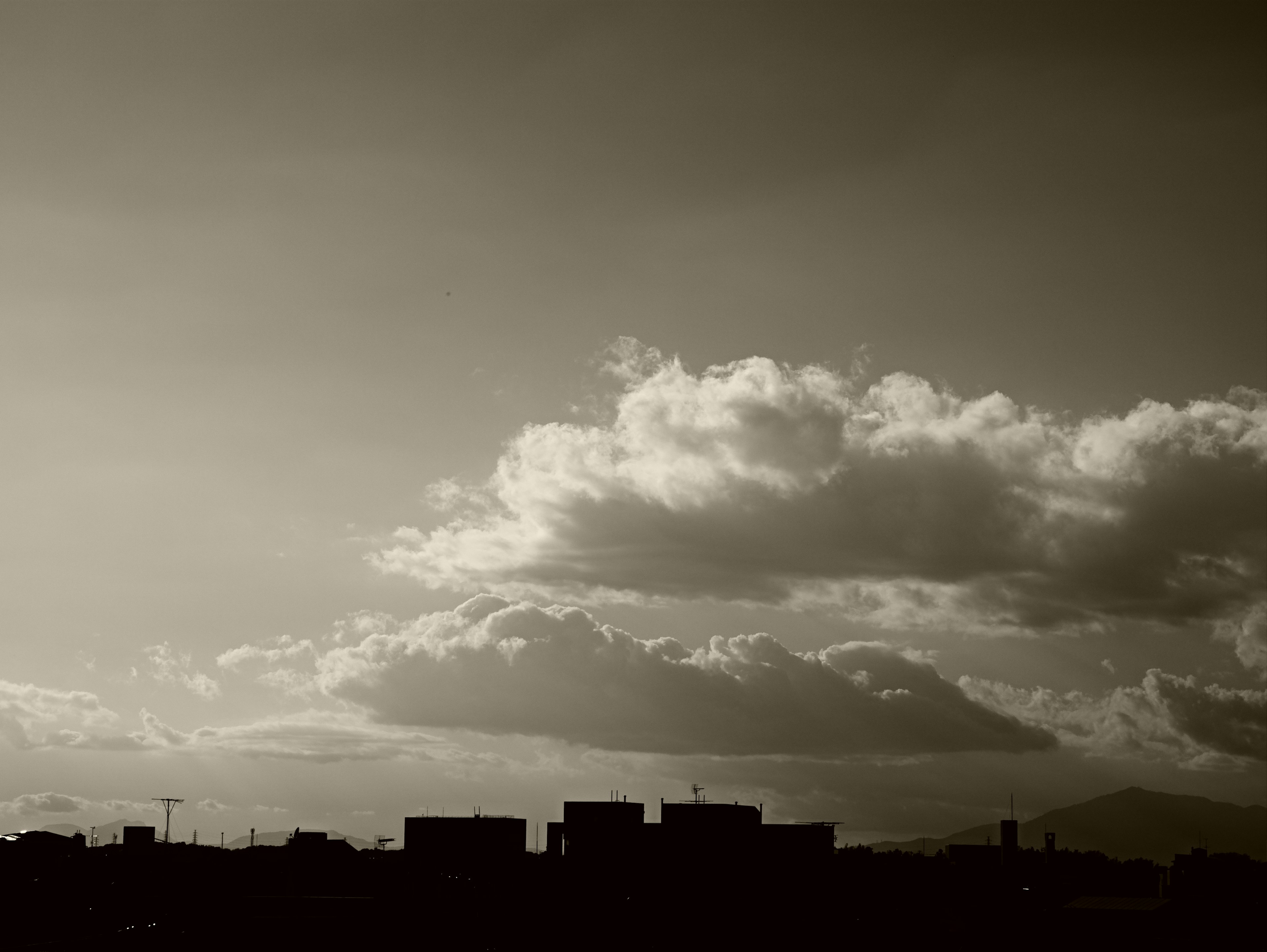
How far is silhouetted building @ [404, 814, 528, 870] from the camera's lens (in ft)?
462

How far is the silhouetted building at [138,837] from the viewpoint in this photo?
157 m

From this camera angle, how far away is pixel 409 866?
5340 inches

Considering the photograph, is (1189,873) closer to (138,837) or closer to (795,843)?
(795,843)

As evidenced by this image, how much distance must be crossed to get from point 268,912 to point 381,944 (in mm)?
8735

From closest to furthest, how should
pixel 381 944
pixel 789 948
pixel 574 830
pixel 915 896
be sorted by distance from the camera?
1. pixel 381 944
2. pixel 789 948
3. pixel 915 896
4. pixel 574 830

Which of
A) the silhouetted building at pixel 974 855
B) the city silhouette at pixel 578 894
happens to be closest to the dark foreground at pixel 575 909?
the city silhouette at pixel 578 894

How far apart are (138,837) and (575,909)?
245 feet

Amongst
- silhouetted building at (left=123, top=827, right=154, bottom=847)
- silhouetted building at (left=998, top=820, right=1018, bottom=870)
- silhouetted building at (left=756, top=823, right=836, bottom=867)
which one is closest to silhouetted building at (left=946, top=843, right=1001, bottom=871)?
silhouetted building at (left=998, top=820, right=1018, bottom=870)

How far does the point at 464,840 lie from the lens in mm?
143375

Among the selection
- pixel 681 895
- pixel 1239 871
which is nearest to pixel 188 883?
pixel 681 895

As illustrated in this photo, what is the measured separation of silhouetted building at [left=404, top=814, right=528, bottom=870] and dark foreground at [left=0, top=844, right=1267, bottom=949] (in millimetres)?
8371

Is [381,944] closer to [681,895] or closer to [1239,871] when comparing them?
[681,895]

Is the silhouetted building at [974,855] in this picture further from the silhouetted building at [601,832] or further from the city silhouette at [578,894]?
the silhouetted building at [601,832]

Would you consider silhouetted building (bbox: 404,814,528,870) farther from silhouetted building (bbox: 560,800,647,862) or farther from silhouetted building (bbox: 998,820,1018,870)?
silhouetted building (bbox: 998,820,1018,870)
